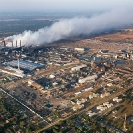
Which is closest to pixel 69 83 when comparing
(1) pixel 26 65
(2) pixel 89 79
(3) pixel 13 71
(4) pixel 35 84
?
(2) pixel 89 79

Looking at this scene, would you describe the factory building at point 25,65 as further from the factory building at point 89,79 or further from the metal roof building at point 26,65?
the factory building at point 89,79

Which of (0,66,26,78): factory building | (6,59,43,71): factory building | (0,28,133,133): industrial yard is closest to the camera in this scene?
(0,28,133,133): industrial yard

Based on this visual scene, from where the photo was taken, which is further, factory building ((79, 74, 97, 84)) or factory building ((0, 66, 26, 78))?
factory building ((0, 66, 26, 78))

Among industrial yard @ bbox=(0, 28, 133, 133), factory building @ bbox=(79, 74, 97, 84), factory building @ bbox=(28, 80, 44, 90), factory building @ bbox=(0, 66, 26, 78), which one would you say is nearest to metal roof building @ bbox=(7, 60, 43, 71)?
industrial yard @ bbox=(0, 28, 133, 133)

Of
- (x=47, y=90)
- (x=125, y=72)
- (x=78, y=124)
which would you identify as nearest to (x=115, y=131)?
(x=78, y=124)

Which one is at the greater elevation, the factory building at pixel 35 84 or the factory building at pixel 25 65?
the factory building at pixel 25 65

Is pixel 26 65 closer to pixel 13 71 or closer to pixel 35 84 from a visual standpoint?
pixel 13 71

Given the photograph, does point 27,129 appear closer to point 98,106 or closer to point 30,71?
point 98,106

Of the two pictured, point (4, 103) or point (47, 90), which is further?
point (47, 90)

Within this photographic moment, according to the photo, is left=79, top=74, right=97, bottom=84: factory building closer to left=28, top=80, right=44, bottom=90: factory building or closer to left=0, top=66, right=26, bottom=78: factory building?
left=28, top=80, right=44, bottom=90: factory building

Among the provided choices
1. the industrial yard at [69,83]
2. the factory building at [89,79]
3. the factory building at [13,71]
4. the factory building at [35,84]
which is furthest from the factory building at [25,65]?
the factory building at [89,79]

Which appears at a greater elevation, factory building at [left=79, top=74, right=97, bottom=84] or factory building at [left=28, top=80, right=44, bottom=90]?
factory building at [left=79, top=74, right=97, bottom=84]
